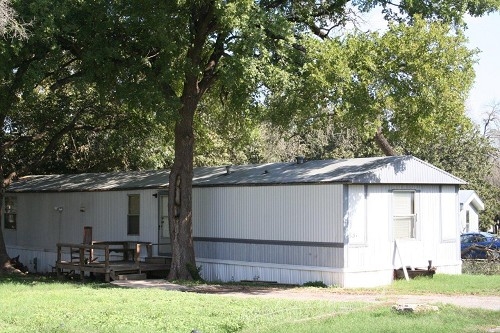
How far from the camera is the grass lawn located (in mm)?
12445

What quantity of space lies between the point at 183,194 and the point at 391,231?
19.9ft

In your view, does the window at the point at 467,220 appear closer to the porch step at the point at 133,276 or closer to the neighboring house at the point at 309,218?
the neighboring house at the point at 309,218

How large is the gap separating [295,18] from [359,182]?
5534 mm

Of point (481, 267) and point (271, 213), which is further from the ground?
point (271, 213)

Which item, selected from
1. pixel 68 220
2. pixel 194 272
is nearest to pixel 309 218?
pixel 194 272

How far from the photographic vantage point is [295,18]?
22.1 m

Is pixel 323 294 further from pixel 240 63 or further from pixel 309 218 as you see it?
pixel 240 63

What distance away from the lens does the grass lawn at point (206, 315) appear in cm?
1245

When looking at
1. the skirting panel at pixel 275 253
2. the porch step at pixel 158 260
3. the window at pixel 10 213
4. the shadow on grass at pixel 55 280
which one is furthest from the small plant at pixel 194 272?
the window at pixel 10 213

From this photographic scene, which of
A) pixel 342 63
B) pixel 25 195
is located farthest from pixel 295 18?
pixel 25 195

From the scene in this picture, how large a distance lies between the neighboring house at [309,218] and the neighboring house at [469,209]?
68.3ft

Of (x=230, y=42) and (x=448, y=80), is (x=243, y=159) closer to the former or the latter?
(x=230, y=42)

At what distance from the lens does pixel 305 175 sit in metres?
21.2

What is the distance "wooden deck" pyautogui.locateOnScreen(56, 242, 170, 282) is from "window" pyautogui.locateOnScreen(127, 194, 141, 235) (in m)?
0.66
